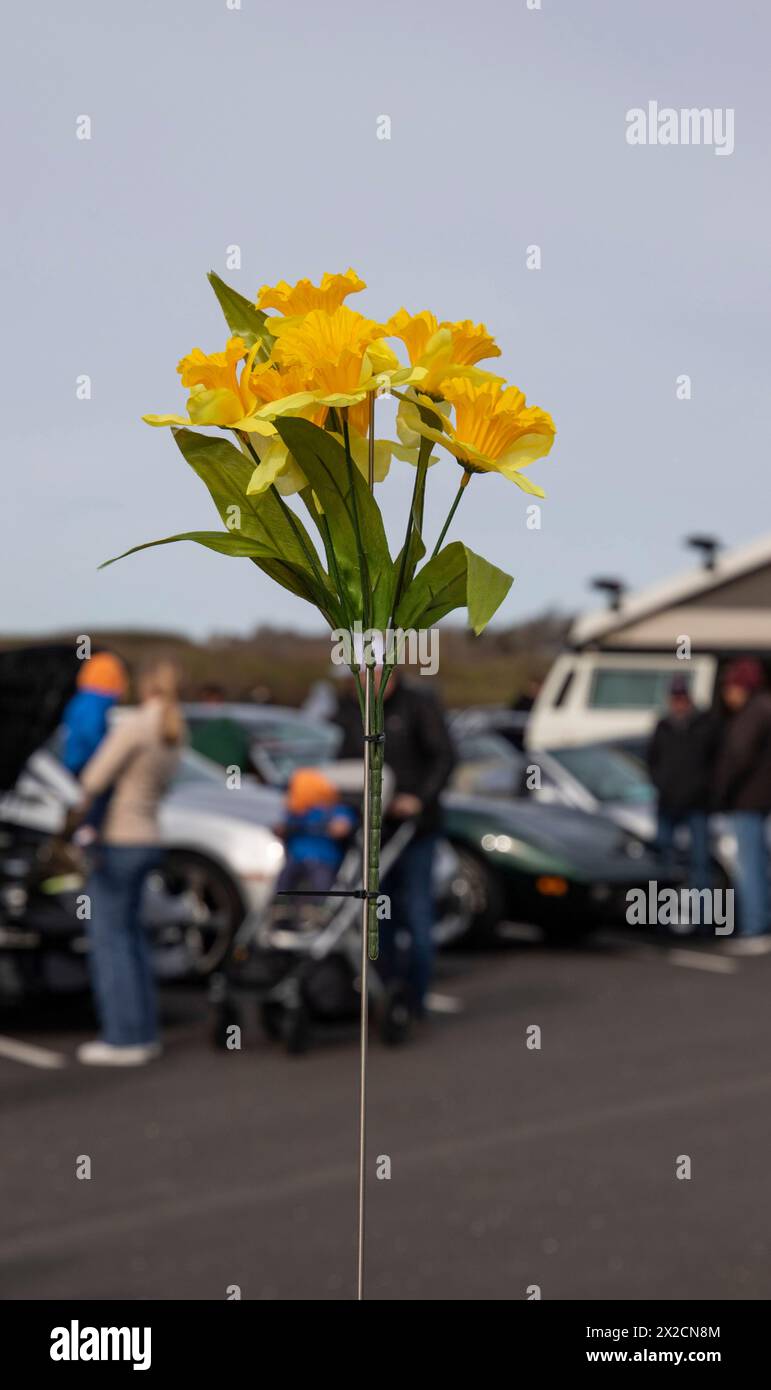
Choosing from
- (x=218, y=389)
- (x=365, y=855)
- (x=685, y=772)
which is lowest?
(x=365, y=855)

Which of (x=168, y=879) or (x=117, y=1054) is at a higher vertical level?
(x=168, y=879)

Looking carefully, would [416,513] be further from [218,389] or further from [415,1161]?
[415,1161]

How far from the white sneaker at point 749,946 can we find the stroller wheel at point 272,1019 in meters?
4.26

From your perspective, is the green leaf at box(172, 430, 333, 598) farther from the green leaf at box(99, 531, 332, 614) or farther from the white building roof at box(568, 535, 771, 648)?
the white building roof at box(568, 535, 771, 648)

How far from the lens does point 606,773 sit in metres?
13.1

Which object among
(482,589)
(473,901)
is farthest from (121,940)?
(482,589)

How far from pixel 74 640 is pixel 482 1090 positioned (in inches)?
103

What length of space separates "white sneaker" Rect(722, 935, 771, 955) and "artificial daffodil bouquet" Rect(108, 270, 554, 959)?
988cm

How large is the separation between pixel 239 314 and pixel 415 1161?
4.50m
